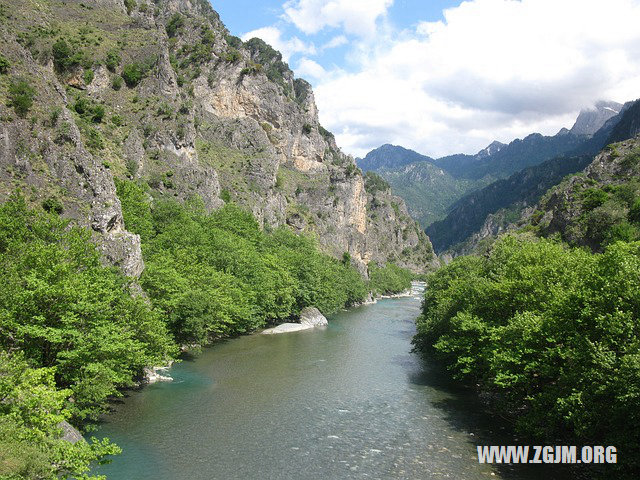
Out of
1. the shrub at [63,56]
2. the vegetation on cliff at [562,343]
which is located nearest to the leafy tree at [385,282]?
the shrub at [63,56]

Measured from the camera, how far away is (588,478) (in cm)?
2061

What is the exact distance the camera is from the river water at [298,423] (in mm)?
21391

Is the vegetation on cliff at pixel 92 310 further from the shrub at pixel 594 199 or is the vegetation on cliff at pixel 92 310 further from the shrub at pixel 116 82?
the shrub at pixel 594 199

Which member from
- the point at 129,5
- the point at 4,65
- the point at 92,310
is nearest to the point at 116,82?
the point at 4,65

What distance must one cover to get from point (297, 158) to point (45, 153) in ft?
367

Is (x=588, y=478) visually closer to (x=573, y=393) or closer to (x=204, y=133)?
(x=573, y=393)

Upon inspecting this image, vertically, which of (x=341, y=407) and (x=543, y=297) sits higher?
(x=543, y=297)

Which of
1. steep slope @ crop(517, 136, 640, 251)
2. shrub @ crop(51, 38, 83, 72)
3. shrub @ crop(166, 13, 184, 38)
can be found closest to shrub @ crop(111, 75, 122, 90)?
shrub @ crop(51, 38, 83, 72)

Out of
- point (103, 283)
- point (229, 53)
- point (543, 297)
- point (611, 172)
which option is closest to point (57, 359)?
point (103, 283)

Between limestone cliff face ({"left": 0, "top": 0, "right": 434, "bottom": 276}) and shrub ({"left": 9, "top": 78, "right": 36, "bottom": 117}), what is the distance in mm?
524

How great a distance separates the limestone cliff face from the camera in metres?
37.2

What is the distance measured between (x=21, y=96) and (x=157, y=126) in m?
39.1

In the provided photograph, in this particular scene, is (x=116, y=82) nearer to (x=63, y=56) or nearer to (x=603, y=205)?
(x=63, y=56)

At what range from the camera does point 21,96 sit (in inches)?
1506
